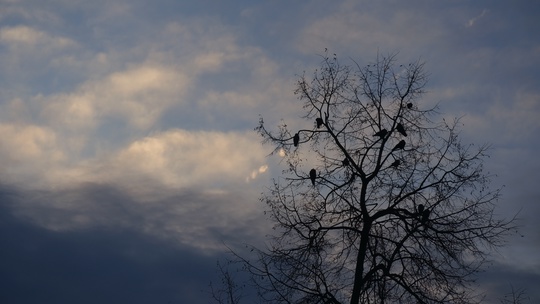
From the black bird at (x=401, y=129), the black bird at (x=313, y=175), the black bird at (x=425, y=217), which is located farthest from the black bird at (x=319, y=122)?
the black bird at (x=425, y=217)

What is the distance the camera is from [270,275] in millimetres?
17531

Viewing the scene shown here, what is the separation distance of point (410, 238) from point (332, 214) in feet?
5.99

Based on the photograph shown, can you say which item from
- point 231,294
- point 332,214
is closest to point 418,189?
point 332,214

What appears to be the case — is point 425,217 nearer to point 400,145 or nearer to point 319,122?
point 400,145

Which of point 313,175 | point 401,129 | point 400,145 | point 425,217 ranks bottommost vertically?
point 425,217

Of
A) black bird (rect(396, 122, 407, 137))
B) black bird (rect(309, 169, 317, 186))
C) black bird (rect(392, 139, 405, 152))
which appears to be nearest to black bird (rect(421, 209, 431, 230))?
black bird (rect(392, 139, 405, 152))

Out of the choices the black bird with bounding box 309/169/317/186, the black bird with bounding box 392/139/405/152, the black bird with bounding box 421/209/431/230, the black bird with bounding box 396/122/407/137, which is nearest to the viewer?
the black bird with bounding box 421/209/431/230

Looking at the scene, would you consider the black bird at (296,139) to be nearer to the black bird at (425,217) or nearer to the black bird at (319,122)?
the black bird at (319,122)

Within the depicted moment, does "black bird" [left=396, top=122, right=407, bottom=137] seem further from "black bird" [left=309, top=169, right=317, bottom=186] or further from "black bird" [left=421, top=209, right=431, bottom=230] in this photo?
"black bird" [left=309, top=169, right=317, bottom=186]

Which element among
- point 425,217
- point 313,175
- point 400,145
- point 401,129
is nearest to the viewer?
point 425,217

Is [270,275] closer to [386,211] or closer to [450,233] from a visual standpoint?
[386,211]

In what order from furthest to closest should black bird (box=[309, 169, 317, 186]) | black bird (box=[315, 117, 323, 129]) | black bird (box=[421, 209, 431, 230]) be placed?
black bird (box=[315, 117, 323, 129])
black bird (box=[309, 169, 317, 186])
black bird (box=[421, 209, 431, 230])

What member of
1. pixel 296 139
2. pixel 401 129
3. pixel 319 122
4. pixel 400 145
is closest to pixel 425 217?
pixel 400 145

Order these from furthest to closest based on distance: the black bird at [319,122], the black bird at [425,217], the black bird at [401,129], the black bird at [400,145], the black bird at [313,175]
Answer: the black bird at [319,122] < the black bird at [313,175] < the black bird at [401,129] < the black bird at [400,145] < the black bird at [425,217]
